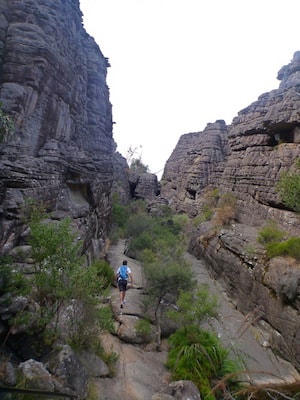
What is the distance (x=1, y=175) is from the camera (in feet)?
31.0

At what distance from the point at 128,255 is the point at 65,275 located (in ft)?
34.5

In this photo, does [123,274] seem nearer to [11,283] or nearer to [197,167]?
[11,283]

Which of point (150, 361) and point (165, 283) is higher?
point (165, 283)

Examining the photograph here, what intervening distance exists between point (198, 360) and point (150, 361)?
154cm

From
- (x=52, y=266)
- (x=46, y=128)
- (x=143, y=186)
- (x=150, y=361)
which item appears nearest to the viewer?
(x=52, y=266)

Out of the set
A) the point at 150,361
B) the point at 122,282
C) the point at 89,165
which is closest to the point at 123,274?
the point at 122,282

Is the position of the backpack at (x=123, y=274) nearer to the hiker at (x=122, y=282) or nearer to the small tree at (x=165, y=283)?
the hiker at (x=122, y=282)

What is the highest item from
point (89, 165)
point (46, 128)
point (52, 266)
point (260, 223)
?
point (46, 128)

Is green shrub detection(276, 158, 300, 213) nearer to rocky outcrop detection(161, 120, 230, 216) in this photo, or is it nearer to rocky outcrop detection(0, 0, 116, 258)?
rocky outcrop detection(0, 0, 116, 258)

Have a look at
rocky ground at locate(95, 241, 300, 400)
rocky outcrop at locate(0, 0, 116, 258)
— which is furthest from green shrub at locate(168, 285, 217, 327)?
rocky outcrop at locate(0, 0, 116, 258)

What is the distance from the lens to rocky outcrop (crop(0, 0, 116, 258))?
10.1m

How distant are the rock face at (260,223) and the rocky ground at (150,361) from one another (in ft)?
1.82

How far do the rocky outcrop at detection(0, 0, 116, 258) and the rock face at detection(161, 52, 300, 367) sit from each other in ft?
26.1

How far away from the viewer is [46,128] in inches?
592
